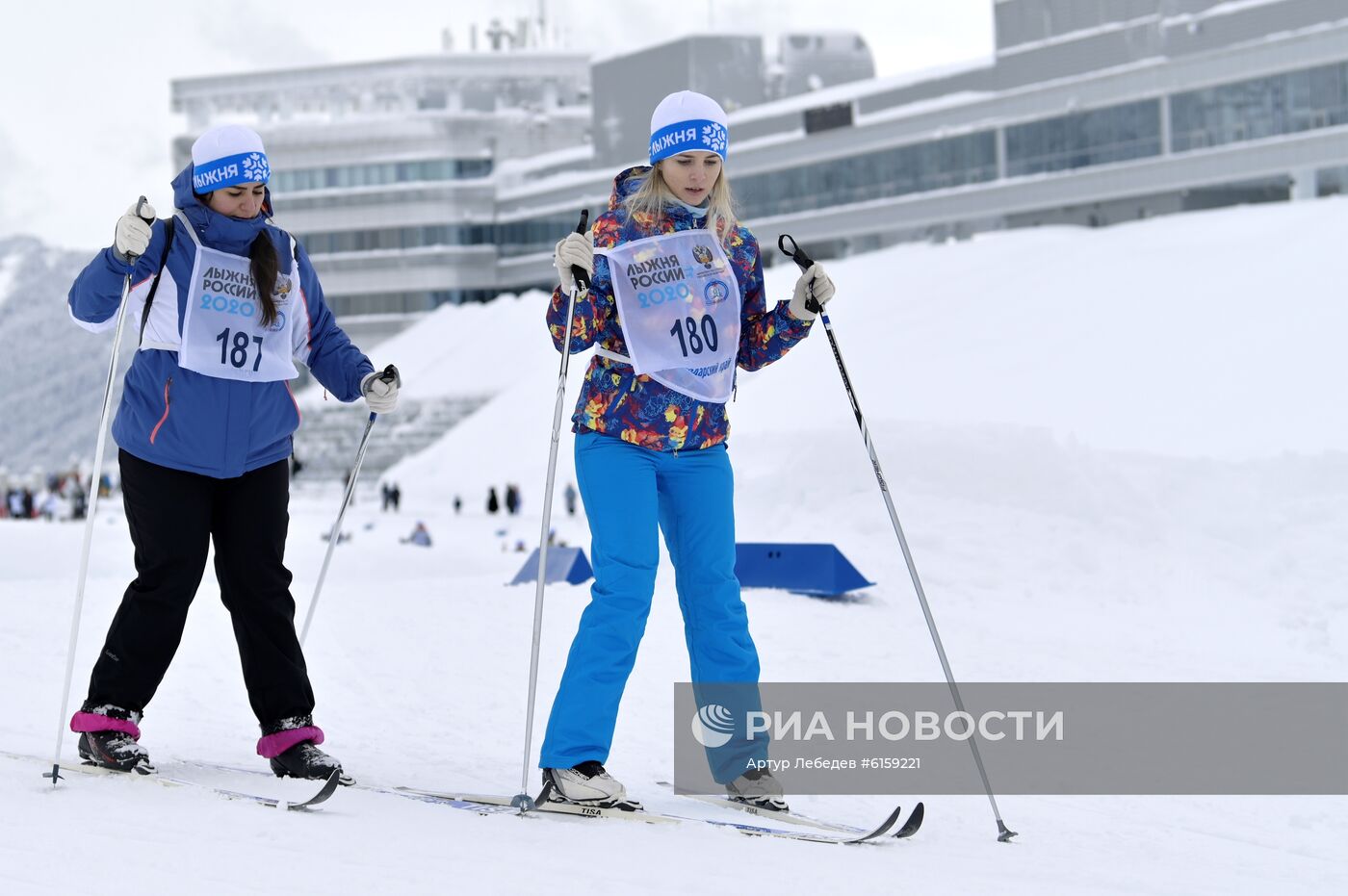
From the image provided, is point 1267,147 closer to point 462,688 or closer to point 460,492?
point 460,492

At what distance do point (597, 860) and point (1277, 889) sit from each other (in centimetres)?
154

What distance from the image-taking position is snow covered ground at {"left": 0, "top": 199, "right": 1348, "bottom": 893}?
11.6 feet

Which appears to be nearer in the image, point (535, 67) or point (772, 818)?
point (772, 818)

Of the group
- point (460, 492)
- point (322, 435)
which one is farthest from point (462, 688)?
point (322, 435)

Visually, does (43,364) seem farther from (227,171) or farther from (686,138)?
(686,138)

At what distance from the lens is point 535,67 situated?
8356 centimetres

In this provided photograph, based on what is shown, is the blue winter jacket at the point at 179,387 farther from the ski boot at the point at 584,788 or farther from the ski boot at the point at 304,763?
the ski boot at the point at 584,788

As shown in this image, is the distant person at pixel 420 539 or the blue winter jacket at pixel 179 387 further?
the distant person at pixel 420 539

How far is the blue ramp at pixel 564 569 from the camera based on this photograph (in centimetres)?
1133

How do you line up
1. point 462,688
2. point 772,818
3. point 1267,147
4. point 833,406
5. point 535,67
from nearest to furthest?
point 772,818
point 462,688
point 833,406
point 1267,147
point 535,67

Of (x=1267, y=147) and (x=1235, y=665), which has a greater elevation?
(x=1267, y=147)

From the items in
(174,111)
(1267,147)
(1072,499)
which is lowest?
(1072,499)

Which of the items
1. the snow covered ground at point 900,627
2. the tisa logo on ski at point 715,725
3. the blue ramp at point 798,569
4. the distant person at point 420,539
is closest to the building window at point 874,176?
the snow covered ground at point 900,627

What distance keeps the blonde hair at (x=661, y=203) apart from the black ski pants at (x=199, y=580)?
1.35 m
